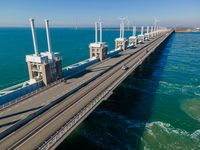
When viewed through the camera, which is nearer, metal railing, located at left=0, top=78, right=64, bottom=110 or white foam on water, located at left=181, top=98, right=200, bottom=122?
metal railing, located at left=0, top=78, right=64, bottom=110

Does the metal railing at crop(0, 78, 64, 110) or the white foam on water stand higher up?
the metal railing at crop(0, 78, 64, 110)

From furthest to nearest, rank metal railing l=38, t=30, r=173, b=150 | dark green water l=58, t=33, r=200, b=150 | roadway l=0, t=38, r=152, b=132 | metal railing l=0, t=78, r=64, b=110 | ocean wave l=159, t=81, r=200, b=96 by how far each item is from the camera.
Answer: ocean wave l=159, t=81, r=200, b=96 → dark green water l=58, t=33, r=200, b=150 → metal railing l=0, t=78, r=64, b=110 → roadway l=0, t=38, r=152, b=132 → metal railing l=38, t=30, r=173, b=150

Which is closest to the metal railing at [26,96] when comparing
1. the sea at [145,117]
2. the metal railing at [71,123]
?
the sea at [145,117]

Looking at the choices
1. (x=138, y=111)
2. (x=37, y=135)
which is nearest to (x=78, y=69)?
(x=138, y=111)

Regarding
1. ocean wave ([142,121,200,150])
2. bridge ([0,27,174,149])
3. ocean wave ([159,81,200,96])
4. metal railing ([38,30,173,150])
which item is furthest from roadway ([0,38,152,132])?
ocean wave ([159,81,200,96])

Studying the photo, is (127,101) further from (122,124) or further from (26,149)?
(26,149)

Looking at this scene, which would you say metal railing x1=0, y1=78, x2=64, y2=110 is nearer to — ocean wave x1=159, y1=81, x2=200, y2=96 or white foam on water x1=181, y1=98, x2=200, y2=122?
white foam on water x1=181, y1=98, x2=200, y2=122
